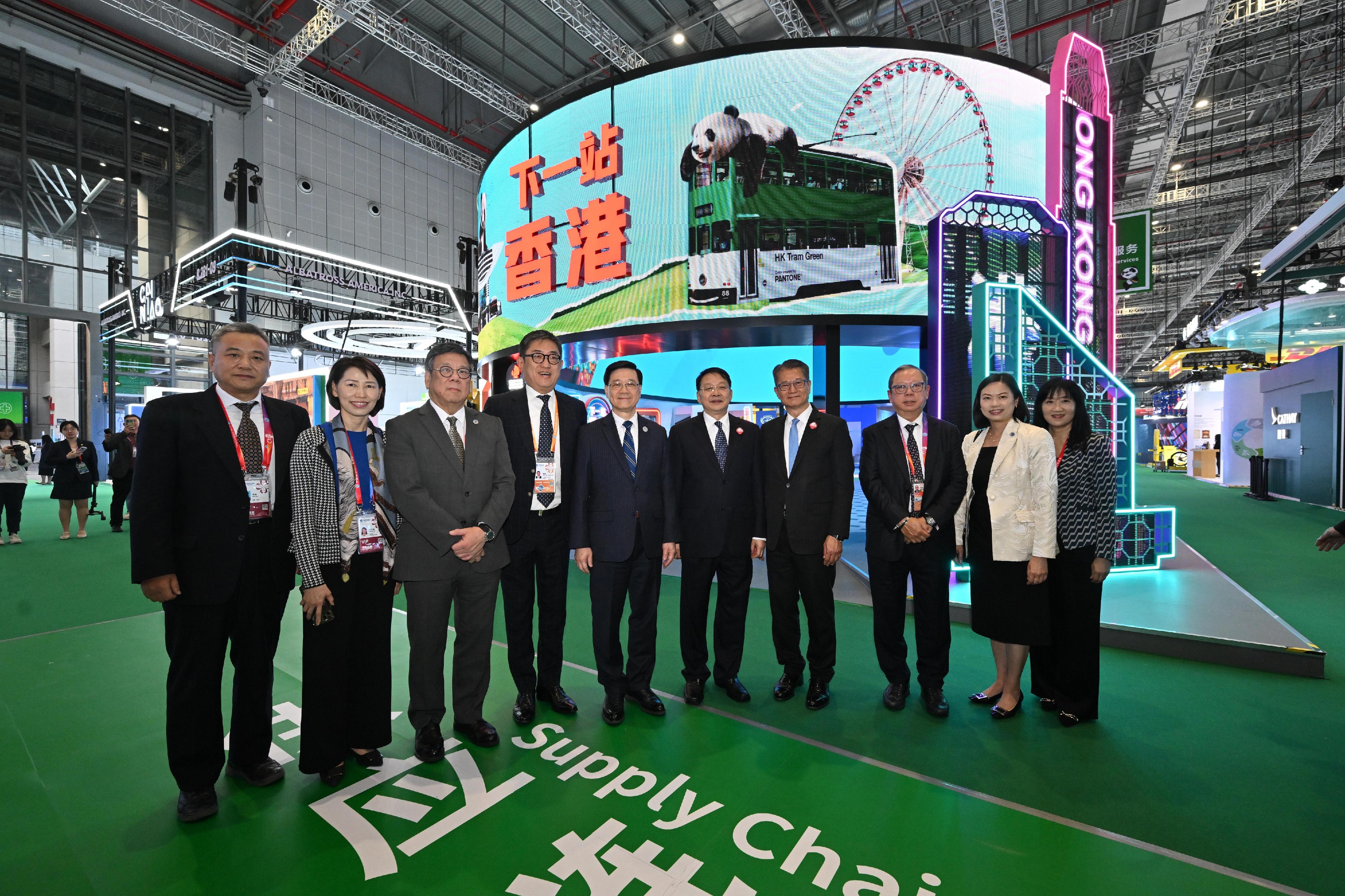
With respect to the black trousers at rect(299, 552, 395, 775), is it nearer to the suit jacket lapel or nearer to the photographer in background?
the suit jacket lapel

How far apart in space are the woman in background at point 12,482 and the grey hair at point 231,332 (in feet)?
26.0

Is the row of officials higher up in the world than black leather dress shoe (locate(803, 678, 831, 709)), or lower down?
higher up

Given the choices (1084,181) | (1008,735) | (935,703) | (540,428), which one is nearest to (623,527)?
(540,428)

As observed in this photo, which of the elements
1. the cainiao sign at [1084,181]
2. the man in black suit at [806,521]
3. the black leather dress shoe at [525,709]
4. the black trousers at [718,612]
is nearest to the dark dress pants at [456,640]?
the black leather dress shoe at [525,709]

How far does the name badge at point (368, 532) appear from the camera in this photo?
87.7 inches

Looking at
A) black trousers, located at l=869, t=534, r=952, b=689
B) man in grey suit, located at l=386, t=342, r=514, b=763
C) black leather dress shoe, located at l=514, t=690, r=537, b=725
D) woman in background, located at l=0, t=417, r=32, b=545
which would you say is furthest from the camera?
woman in background, located at l=0, t=417, r=32, b=545

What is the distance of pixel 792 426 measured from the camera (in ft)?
9.91

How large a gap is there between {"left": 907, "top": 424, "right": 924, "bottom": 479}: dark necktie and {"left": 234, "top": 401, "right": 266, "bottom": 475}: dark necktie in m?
2.80

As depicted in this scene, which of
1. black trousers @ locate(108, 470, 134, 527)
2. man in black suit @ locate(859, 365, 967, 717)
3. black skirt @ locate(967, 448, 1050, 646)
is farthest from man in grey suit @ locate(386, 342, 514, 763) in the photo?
black trousers @ locate(108, 470, 134, 527)

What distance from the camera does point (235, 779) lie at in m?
2.30

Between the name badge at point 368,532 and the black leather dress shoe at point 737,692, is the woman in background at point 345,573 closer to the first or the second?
the name badge at point 368,532

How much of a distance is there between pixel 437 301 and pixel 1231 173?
19.7 m

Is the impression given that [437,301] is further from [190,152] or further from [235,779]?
[235,779]

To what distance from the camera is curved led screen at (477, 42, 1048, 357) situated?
5.49 meters
